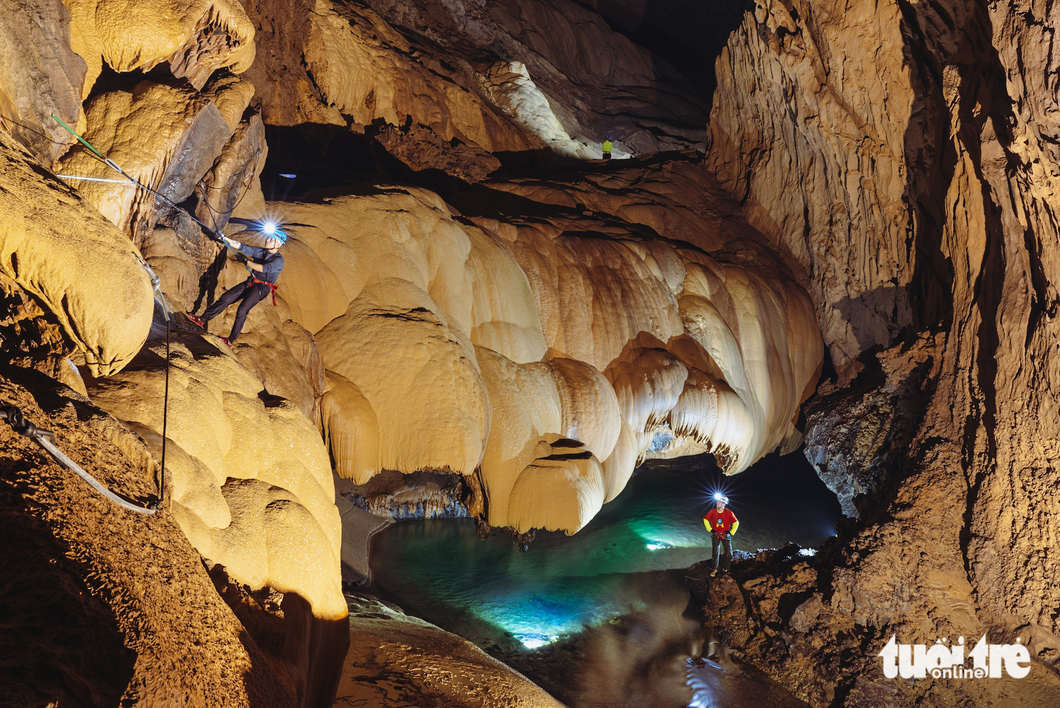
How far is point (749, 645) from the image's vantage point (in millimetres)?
7289

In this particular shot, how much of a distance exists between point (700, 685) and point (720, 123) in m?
10.6

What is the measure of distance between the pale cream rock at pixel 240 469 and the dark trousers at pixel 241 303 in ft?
2.55

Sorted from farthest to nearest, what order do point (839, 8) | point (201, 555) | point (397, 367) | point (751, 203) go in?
point (751, 203) → point (839, 8) → point (397, 367) → point (201, 555)

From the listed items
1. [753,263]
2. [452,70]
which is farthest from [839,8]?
[452,70]

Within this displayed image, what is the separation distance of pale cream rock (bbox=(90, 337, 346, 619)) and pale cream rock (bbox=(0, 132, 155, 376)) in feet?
0.87

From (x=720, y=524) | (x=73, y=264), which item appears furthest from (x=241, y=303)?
(x=720, y=524)

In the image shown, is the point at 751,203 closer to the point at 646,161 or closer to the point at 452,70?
the point at 646,161

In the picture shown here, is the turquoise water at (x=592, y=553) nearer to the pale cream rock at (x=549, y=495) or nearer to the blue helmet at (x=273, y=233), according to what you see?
the pale cream rock at (x=549, y=495)

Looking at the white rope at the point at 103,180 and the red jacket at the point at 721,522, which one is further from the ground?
the white rope at the point at 103,180

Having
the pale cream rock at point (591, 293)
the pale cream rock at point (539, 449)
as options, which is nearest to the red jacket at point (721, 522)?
the pale cream rock at point (539, 449)

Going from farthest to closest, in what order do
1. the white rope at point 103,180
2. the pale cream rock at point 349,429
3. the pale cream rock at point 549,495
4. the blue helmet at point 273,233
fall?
the pale cream rock at point 549,495 → the pale cream rock at point 349,429 → the blue helmet at point 273,233 → the white rope at point 103,180

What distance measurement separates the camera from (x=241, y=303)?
5.18 meters

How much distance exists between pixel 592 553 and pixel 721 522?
198cm

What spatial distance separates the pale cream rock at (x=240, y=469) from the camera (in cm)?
321
